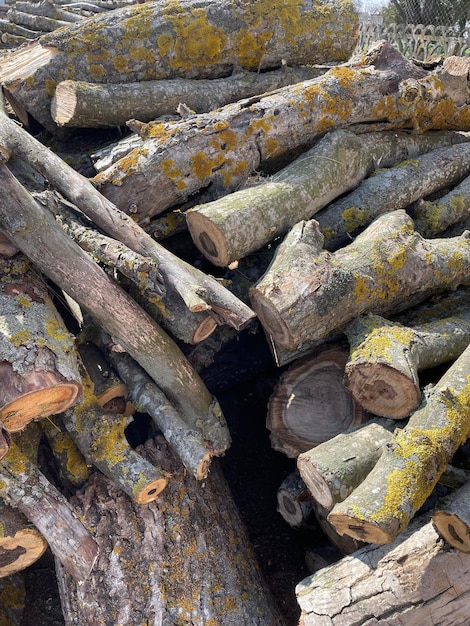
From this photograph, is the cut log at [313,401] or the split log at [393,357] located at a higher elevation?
the split log at [393,357]

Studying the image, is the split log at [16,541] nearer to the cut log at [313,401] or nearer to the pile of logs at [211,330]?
the pile of logs at [211,330]

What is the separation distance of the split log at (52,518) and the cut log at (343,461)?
119 cm

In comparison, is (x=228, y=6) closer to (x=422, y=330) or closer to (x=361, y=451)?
(x=422, y=330)

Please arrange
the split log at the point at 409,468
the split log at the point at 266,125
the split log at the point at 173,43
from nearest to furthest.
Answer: the split log at the point at 409,468 < the split log at the point at 266,125 < the split log at the point at 173,43

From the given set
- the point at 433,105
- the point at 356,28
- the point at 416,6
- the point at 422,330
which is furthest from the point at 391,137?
the point at 416,6

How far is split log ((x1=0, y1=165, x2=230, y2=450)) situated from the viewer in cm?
288

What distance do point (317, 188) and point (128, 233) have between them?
1.35 meters

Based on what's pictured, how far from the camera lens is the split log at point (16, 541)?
285cm

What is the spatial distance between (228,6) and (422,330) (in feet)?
10.2

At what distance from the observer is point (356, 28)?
16.6 feet

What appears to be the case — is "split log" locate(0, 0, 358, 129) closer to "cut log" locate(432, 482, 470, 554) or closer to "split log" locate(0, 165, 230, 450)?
"split log" locate(0, 165, 230, 450)

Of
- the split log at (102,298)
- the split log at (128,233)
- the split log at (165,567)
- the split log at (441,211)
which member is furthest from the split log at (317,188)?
the split log at (165,567)

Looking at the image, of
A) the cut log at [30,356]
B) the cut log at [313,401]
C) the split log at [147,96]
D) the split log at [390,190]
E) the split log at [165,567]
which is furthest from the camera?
the split log at [147,96]

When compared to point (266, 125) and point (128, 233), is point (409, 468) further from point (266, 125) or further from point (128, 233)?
point (266, 125)
